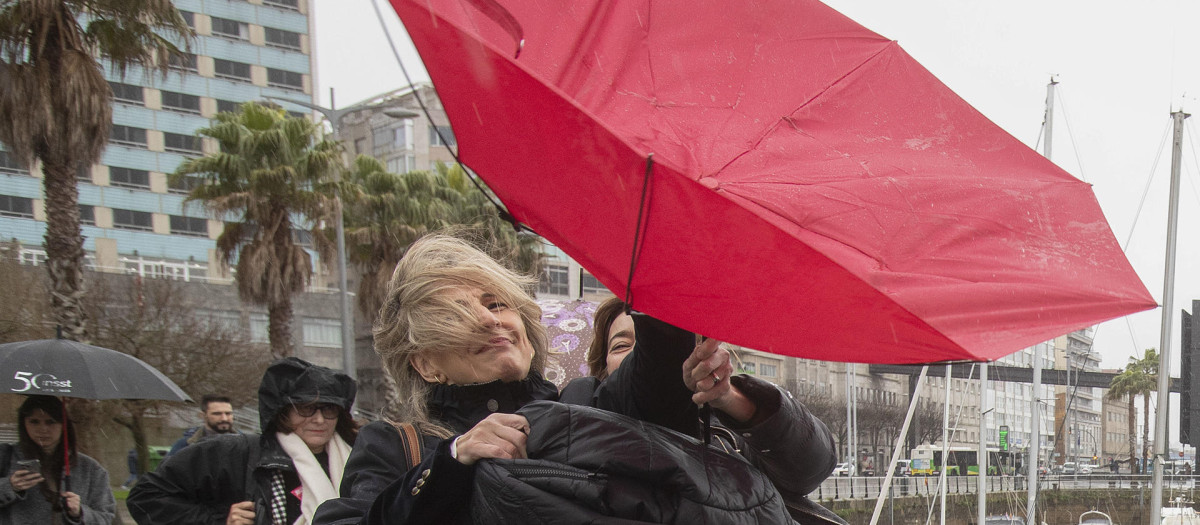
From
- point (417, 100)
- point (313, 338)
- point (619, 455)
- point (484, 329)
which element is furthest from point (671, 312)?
point (313, 338)

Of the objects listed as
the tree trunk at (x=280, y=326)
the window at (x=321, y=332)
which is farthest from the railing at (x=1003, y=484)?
the window at (x=321, y=332)

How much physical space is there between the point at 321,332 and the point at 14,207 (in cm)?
1540

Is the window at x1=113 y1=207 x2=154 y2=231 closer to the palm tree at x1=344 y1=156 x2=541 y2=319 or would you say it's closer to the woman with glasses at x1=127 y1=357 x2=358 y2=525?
the palm tree at x1=344 y1=156 x2=541 y2=319

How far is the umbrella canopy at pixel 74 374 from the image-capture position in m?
5.79

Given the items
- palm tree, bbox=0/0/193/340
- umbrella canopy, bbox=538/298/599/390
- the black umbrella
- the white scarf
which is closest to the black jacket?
the white scarf

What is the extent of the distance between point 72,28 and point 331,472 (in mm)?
12963

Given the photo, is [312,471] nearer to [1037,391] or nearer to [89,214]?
[1037,391]

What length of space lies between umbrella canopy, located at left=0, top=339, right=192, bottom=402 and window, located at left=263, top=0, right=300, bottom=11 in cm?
6089

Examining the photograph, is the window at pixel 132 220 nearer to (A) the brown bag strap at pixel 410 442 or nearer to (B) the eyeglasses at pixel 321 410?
(B) the eyeglasses at pixel 321 410

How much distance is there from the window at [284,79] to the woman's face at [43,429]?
2405 inches

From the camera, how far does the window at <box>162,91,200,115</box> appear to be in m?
58.6

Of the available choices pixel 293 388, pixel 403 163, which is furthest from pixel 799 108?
pixel 403 163

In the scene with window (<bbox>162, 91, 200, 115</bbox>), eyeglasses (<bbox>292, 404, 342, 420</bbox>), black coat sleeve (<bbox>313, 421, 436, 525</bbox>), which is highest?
window (<bbox>162, 91, 200, 115</bbox>)

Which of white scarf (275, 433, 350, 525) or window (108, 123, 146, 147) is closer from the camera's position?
white scarf (275, 433, 350, 525)
